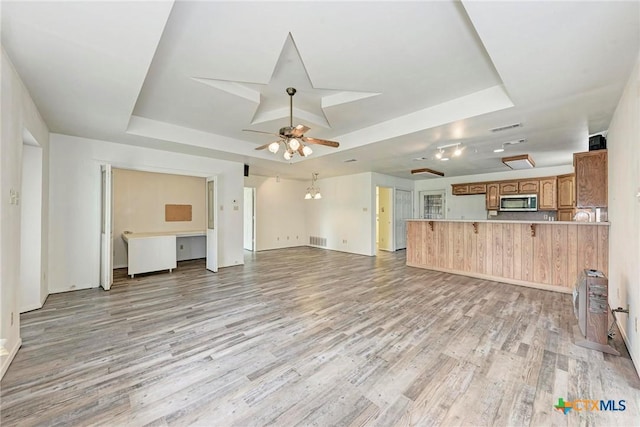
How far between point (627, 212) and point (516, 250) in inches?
Result: 89.4

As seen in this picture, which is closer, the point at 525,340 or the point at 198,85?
the point at 525,340

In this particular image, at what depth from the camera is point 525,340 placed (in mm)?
2545

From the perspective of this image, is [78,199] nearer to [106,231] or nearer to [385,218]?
[106,231]

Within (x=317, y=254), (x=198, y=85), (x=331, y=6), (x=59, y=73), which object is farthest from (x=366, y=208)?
(x=59, y=73)

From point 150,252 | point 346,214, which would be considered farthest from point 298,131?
point 346,214

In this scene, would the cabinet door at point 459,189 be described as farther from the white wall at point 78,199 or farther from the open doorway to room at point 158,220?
the white wall at point 78,199

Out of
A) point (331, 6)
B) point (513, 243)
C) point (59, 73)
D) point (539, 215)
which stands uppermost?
point (331, 6)

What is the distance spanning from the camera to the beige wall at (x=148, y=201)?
19.3 ft

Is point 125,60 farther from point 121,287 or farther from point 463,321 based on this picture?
point 463,321

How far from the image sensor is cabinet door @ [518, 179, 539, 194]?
701 centimetres

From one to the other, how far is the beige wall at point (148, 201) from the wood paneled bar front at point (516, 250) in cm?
576

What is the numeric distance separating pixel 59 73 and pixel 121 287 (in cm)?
336

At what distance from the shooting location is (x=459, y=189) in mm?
8477

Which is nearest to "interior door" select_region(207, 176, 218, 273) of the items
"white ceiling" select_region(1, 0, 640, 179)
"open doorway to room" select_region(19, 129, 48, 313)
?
"white ceiling" select_region(1, 0, 640, 179)
